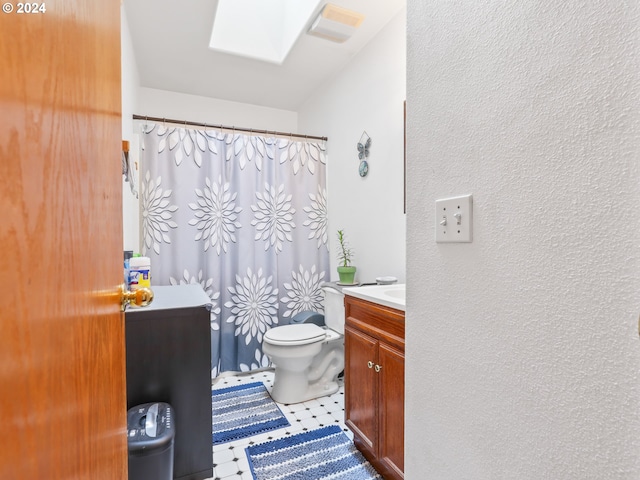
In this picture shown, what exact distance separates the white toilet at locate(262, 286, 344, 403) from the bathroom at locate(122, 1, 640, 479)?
1.23 meters

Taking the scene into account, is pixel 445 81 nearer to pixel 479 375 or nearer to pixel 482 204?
pixel 482 204

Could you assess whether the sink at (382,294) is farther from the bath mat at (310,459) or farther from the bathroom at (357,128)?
the bath mat at (310,459)

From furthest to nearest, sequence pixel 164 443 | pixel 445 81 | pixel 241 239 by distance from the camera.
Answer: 1. pixel 241 239
2. pixel 164 443
3. pixel 445 81

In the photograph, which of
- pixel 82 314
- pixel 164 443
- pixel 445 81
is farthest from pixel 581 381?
pixel 164 443

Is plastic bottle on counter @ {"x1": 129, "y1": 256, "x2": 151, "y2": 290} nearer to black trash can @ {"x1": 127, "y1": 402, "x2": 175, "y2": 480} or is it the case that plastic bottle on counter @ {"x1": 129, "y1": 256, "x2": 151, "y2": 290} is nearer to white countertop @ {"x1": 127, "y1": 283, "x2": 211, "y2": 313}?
white countertop @ {"x1": 127, "y1": 283, "x2": 211, "y2": 313}

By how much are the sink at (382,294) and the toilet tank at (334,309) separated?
548 mm

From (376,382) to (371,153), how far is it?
157 cm

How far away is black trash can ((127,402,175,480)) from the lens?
107cm

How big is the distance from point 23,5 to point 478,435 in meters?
0.99

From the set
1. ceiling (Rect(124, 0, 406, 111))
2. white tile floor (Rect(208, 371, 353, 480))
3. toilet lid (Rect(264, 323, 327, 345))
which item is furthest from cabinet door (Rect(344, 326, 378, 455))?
ceiling (Rect(124, 0, 406, 111))

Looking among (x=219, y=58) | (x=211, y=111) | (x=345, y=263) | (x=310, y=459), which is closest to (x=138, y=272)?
(x=310, y=459)

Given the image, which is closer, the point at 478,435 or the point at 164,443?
the point at 478,435

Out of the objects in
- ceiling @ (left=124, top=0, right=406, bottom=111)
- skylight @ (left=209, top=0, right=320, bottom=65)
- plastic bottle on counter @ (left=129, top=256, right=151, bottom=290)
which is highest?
skylight @ (left=209, top=0, right=320, bottom=65)

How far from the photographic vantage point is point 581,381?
0.52 m
